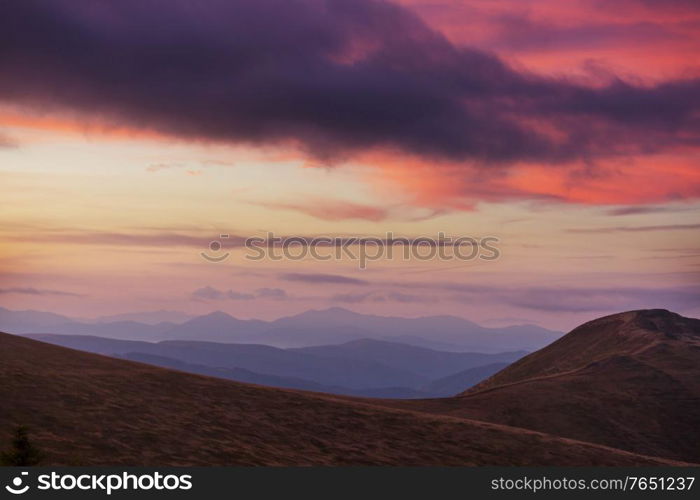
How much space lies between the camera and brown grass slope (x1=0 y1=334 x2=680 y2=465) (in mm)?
52031

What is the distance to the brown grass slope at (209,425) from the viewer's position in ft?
171

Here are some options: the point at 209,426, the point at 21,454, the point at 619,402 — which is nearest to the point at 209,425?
the point at 209,426

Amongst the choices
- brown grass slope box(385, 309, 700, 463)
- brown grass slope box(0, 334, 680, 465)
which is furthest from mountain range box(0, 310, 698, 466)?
brown grass slope box(385, 309, 700, 463)

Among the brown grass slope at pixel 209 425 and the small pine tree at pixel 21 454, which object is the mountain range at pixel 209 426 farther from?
the small pine tree at pixel 21 454

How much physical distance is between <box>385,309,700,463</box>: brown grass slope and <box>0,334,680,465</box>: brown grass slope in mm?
23719

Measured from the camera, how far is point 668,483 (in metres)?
51.8

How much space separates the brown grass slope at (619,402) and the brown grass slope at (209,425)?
77.8 feet

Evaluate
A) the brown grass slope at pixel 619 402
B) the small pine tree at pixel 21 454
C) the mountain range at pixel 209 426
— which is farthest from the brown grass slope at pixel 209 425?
the brown grass slope at pixel 619 402

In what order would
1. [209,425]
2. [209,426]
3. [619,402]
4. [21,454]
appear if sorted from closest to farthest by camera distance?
[21,454] < [209,426] < [209,425] < [619,402]

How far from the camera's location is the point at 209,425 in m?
61.9

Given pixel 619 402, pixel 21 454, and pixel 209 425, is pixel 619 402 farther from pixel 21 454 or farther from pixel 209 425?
pixel 21 454

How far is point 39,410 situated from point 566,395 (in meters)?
82.2

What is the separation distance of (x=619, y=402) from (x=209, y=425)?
74.2 metres

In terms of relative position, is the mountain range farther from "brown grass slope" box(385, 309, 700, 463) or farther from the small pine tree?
"brown grass slope" box(385, 309, 700, 463)
